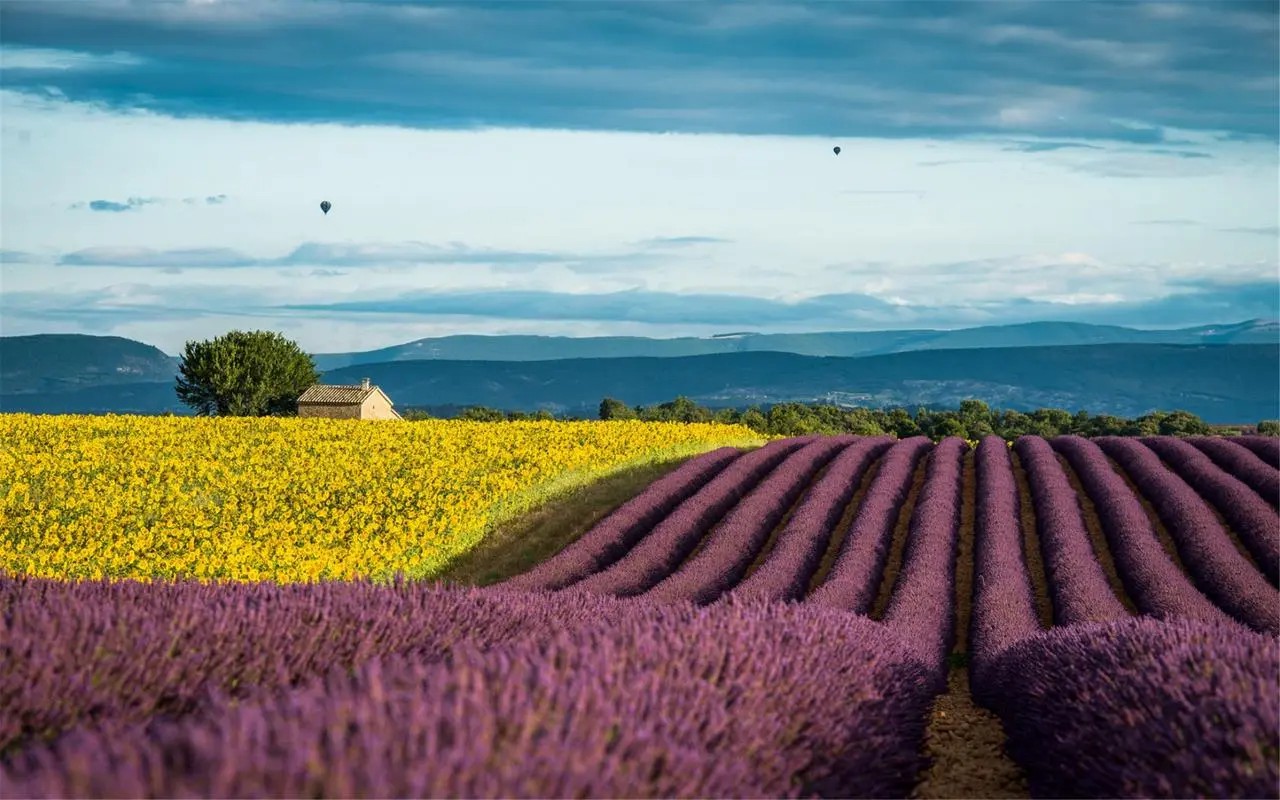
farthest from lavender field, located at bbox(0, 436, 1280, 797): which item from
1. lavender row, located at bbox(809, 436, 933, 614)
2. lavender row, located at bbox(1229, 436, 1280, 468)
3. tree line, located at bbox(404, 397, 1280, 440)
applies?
tree line, located at bbox(404, 397, 1280, 440)

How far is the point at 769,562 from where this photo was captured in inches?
667

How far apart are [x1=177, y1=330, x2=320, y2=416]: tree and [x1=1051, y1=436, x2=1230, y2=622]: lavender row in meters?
44.5

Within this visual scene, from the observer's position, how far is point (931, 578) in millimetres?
15891

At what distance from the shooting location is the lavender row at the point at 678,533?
16.4 meters

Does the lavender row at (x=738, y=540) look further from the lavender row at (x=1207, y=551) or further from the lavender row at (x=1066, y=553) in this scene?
the lavender row at (x=1207, y=551)

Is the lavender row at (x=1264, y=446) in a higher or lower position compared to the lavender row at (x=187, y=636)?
lower

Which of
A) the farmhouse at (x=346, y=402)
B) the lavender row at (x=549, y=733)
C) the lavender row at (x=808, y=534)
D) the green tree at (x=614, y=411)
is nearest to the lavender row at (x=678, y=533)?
the lavender row at (x=808, y=534)

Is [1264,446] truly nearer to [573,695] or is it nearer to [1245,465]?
[1245,465]

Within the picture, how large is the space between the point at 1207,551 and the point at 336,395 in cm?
4731

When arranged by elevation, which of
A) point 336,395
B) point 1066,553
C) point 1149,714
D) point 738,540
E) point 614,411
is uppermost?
point 1149,714

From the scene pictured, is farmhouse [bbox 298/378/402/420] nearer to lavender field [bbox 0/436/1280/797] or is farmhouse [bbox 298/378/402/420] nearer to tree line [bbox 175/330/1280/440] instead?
tree line [bbox 175/330/1280/440]

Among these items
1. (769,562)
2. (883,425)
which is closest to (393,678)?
(769,562)

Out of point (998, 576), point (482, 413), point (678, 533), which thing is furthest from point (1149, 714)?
point (482, 413)

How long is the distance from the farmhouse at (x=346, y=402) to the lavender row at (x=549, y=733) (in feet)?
168
